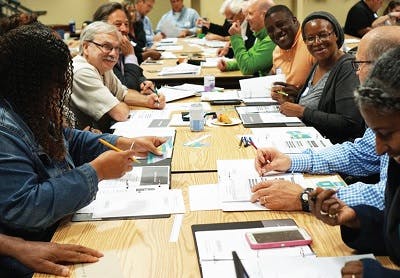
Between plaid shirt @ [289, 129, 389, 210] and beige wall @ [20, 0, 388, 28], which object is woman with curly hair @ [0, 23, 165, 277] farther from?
beige wall @ [20, 0, 388, 28]

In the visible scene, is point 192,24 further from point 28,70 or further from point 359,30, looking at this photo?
point 28,70

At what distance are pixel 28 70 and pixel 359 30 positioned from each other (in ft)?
20.6

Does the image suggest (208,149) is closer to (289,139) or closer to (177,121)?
(289,139)

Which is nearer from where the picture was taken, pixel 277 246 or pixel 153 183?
pixel 277 246

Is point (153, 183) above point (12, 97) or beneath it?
beneath

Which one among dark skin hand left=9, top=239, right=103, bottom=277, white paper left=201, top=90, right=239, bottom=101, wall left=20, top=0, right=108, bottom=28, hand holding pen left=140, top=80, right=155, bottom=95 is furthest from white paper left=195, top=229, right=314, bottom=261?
wall left=20, top=0, right=108, bottom=28

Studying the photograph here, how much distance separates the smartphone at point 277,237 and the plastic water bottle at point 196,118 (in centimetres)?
113

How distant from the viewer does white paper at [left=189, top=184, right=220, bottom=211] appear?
152cm

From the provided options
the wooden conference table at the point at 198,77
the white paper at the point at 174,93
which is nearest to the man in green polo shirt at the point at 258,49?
the wooden conference table at the point at 198,77

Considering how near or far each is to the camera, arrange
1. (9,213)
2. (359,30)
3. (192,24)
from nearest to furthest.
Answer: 1. (9,213)
2. (359,30)
3. (192,24)

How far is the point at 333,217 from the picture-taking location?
4.16 feet

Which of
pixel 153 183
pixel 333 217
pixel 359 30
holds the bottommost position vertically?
pixel 359 30

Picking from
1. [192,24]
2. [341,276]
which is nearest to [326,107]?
[341,276]

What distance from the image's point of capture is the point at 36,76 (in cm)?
133
